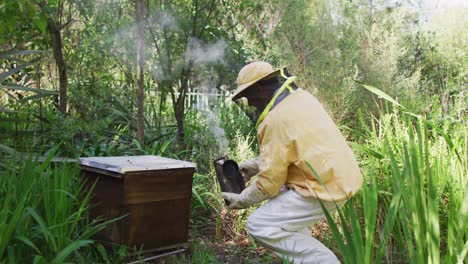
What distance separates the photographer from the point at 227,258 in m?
3.93

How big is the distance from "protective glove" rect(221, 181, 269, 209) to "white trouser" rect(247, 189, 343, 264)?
95mm

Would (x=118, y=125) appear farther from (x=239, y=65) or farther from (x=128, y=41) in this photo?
(x=239, y=65)

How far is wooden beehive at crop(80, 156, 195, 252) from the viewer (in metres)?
3.27

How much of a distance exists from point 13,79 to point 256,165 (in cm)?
378

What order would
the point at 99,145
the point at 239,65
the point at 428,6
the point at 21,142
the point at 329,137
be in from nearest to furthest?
the point at 329,137
the point at 21,142
the point at 99,145
the point at 239,65
the point at 428,6

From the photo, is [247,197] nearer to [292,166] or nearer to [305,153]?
[292,166]

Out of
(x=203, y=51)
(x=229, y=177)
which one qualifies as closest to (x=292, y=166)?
(x=229, y=177)

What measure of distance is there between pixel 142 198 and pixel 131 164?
24 centimetres

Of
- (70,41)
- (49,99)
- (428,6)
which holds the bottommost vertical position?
(49,99)

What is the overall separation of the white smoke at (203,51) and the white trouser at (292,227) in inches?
124

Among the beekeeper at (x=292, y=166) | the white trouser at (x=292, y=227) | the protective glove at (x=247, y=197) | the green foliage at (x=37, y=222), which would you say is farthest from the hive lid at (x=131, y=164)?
the white trouser at (x=292, y=227)

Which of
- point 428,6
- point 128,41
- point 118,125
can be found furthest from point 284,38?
point 428,6

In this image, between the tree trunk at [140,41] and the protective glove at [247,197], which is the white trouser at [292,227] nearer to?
the protective glove at [247,197]

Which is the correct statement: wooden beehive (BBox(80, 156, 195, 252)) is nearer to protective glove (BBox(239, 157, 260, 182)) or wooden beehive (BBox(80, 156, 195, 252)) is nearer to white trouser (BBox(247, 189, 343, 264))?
protective glove (BBox(239, 157, 260, 182))
